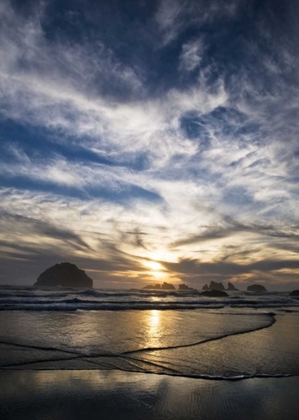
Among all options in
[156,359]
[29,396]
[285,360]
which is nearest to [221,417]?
[29,396]

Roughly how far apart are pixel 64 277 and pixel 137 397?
18739cm

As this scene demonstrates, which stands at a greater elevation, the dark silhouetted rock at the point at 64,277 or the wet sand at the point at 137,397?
the dark silhouetted rock at the point at 64,277

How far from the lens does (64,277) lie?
592 feet

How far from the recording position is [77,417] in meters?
4.37

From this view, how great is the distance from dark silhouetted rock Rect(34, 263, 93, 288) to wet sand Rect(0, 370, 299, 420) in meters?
182

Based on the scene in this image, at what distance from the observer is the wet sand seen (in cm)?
453

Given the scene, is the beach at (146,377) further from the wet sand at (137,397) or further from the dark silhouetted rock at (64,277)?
the dark silhouetted rock at (64,277)

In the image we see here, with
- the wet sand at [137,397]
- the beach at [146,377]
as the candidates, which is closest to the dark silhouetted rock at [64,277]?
the beach at [146,377]

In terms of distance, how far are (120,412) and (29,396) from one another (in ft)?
5.99

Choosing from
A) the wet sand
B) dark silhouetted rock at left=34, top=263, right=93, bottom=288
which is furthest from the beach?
dark silhouetted rock at left=34, top=263, right=93, bottom=288

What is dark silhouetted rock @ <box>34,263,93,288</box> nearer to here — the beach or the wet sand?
the beach

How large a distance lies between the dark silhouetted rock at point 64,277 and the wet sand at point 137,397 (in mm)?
182066

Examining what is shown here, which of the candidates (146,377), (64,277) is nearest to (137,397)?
(146,377)

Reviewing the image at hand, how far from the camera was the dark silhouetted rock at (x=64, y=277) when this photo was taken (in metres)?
180
